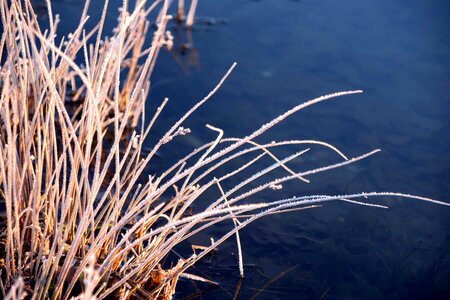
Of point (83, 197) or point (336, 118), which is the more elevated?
point (83, 197)

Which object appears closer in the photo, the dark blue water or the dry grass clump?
the dry grass clump

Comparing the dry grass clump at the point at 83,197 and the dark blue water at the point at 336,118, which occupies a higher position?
the dry grass clump at the point at 83,197

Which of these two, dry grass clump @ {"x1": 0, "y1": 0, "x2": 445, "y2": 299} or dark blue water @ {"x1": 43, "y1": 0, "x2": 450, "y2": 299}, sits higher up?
dry grass clump @ {"x1": 0, "y1": 0, "x2": 445, "y2": 299}

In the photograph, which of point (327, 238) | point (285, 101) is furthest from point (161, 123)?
point (327, 238)

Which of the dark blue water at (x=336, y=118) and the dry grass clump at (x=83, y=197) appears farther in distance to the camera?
the dark blue water at (x=336, y=118)

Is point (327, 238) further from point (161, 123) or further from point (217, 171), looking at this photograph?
point (161, 123)

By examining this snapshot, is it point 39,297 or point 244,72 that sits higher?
point 39,297

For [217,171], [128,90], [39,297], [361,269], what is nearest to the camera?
[39,297]

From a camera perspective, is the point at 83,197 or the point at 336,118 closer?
the point at 83,197
